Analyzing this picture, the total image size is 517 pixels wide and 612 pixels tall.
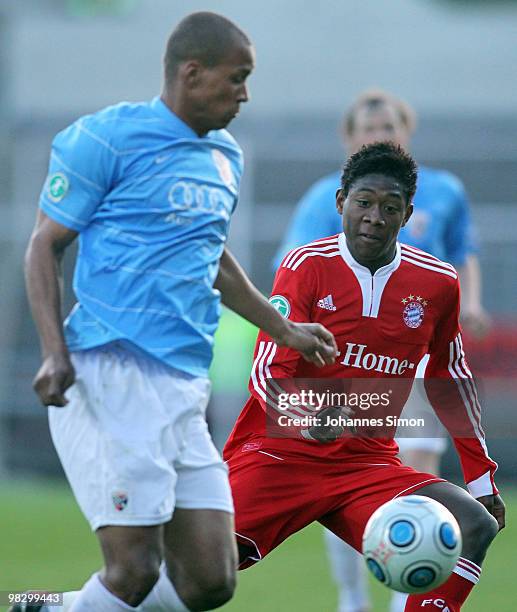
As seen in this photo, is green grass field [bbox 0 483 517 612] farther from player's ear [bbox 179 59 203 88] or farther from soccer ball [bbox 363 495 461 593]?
player's ear [bbox 179 59 203 88]

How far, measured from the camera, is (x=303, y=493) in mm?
5223

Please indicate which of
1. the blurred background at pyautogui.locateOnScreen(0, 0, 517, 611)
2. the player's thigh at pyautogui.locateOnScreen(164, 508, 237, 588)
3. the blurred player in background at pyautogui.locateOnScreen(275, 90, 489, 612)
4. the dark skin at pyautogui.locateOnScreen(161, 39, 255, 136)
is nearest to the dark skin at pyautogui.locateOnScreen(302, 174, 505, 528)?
the player's thigh at pyautogui.locateOnScreen(164, 508, 237, 588)

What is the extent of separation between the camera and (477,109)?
69.7 feet

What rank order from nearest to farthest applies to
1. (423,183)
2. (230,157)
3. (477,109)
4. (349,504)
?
(230,157) < (349,504) < (423,183) < (477,109)

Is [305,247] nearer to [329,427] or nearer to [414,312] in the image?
[414,312]

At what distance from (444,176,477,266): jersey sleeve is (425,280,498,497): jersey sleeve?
2160mm

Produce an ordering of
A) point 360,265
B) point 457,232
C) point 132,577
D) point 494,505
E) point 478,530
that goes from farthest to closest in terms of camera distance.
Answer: point 457,232
point 360,265
point 494,505
point 478,530
point 132,577

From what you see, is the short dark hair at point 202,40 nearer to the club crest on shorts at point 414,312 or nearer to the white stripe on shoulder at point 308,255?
the white stripe on shoulder at point 308,255

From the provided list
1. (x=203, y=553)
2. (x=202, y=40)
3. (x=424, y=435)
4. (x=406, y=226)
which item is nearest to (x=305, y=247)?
(x=202, y=40)

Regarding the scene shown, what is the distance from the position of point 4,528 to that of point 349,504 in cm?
694

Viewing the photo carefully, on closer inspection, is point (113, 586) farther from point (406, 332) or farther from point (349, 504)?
point (406, 332)

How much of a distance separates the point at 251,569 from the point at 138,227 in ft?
17.8

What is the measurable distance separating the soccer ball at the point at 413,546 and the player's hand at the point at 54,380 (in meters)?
1.29

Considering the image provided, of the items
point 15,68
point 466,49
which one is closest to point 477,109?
point 466,49
